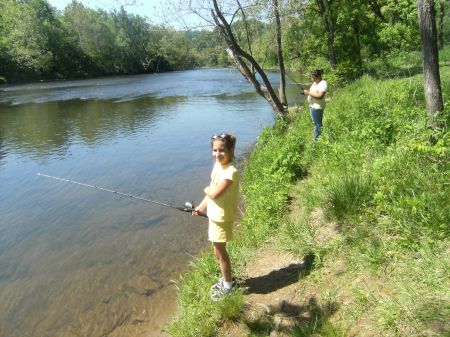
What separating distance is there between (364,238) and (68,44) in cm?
7577

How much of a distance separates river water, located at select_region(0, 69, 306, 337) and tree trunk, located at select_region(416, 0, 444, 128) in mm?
4075

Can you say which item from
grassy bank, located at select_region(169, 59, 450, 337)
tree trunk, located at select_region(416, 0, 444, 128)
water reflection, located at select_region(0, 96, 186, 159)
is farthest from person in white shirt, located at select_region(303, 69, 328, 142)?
water reflection, located at select_region(0, 96, 186, 159)

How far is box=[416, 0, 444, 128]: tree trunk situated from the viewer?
15.6 feet

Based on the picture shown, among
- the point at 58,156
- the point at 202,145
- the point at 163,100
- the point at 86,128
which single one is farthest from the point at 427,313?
A: the point at 163,100

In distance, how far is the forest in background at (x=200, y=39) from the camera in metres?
13.7

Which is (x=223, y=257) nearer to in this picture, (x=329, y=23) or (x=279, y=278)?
(x=279, y=278)

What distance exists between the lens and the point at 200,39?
1338cm

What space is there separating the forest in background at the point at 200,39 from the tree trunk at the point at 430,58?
7.62 metres

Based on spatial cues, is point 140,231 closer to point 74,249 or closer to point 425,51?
point 74,249

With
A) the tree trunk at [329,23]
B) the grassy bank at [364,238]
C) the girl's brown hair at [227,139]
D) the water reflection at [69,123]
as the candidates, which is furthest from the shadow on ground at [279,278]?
the tree trunk at [329,23]

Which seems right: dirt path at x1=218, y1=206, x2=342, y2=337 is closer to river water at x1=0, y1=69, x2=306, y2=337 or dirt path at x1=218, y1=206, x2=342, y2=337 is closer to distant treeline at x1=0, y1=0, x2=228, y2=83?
river water at x1=0, y1=69, x2=306, y2=337

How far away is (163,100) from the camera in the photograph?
2756 cm

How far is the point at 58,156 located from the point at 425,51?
464 inches

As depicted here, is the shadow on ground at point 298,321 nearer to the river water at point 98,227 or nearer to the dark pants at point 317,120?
the river water at point 98,227
